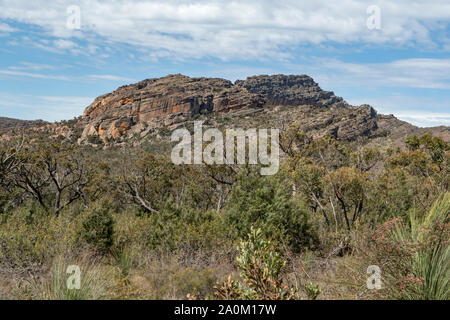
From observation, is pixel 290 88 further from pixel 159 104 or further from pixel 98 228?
pixel 98 228

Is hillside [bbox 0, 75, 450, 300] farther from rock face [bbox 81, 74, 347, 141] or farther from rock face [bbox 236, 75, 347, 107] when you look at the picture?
rock face [bbox 236, 75, 347, 107]

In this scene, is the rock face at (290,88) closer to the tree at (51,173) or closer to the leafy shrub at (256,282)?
the tree at (51,173)

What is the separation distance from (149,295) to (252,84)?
13558cm

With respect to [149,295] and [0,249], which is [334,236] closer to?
[149,295]

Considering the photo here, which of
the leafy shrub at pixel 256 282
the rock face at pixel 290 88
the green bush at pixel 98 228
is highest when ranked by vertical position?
the rock face at pixel 290 88

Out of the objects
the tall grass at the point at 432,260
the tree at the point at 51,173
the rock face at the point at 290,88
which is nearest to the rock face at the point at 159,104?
the rock face at the point at 290,88

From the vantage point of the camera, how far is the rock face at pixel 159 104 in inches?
3546

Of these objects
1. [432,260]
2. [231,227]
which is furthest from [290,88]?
[432,260]

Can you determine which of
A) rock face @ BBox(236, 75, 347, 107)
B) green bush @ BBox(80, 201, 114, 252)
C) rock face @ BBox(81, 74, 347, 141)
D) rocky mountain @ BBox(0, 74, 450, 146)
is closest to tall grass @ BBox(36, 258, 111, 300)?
green bush @ BBox(80, 201, 114, 252)

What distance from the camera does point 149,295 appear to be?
4930 mm

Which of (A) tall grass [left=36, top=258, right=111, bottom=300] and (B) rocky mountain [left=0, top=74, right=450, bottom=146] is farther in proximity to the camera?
(B) rocky mountain [left=0, top=74, right=450, bottom=146]

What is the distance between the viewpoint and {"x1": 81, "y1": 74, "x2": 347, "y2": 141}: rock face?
90062 mm

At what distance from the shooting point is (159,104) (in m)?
93.7
